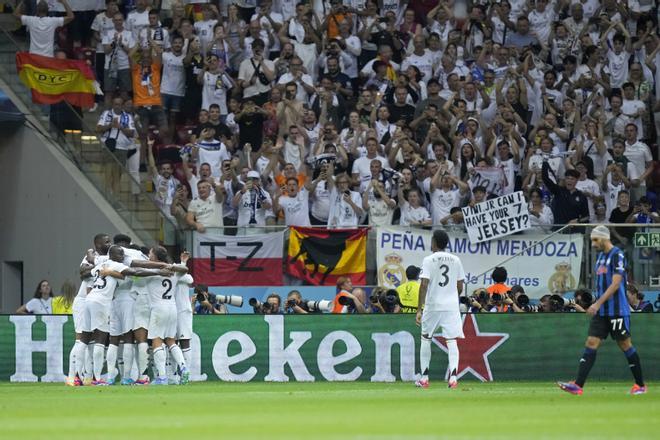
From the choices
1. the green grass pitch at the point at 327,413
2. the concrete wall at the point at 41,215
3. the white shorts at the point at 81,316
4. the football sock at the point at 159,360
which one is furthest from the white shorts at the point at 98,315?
the concrete wall at the point at 41,215

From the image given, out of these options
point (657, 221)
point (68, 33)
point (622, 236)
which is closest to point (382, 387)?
point (622, 236)

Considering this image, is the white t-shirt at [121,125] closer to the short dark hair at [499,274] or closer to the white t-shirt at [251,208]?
the white t-shirt at [251,208]

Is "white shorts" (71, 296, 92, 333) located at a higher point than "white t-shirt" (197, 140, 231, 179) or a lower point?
lower

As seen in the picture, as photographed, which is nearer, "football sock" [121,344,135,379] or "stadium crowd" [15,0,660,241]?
"football sock" [121,344,135,379]

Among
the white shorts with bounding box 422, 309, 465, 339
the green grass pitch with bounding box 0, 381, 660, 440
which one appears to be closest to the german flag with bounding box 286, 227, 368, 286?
the green grass pitch with bounding box 0, 381, 660, 440

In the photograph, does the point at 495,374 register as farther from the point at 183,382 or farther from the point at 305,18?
the point at 305,18

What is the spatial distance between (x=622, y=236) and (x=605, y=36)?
24.0 feet

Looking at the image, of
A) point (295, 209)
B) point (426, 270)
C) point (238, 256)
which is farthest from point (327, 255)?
point (426, 270)

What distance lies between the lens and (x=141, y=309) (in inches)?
842

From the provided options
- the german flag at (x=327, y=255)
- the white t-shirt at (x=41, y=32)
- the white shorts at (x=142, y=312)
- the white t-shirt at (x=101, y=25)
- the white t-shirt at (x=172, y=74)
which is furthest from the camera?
the white t-shirt at (x=101, y=25)

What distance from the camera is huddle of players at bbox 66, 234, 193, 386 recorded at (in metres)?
21.1

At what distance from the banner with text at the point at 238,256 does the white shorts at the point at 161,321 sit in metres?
5.50

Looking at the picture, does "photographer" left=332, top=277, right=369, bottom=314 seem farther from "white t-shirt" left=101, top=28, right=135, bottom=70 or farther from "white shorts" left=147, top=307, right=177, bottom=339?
"white t-shirt" left=101, top=28, right=135, bottom=70

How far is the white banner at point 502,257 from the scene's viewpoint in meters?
25.3
